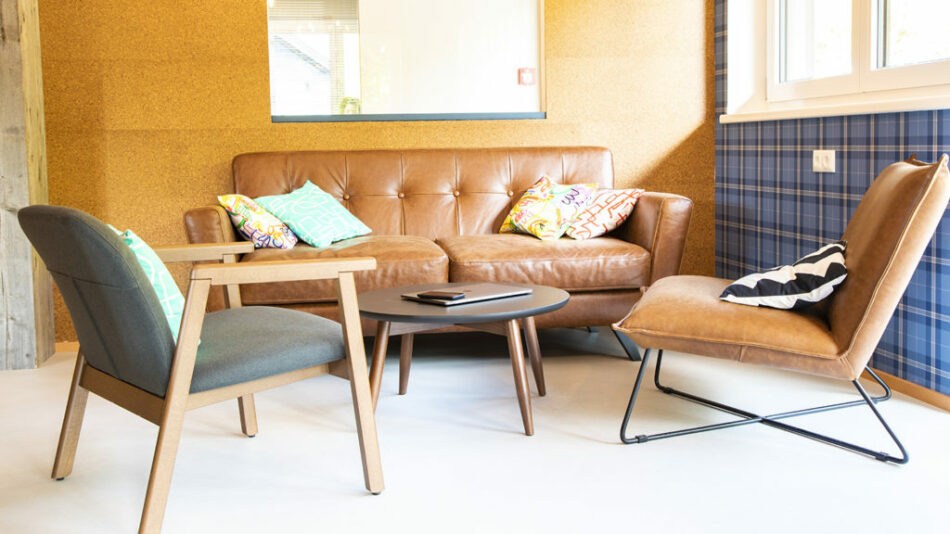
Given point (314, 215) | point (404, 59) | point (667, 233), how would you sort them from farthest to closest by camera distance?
point (404, 59) → point (314, 215) → point (667, 233)

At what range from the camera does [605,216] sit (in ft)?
12.0

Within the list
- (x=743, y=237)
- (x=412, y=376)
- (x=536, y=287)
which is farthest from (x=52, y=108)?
(x=743, y=237)

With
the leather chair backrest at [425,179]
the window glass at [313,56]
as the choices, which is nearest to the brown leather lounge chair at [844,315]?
the leather chair backrest at [425,179]

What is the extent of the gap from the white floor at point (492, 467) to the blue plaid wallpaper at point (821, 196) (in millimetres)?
238

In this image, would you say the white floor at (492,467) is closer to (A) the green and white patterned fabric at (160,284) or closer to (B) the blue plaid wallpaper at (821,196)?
(B) the blue plaid wallpaper at (821,196)

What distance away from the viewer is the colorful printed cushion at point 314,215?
3.52m

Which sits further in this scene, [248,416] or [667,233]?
[667,233]

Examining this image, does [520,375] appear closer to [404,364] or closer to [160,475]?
[404,364]

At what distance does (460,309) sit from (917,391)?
5.29 ft

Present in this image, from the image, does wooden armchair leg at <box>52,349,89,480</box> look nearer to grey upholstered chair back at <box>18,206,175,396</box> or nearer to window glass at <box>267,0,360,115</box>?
grey upholstered chair back at <box>18,206,175,396</box>

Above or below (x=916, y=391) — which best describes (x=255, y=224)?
above

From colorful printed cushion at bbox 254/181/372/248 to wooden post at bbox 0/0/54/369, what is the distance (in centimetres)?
95

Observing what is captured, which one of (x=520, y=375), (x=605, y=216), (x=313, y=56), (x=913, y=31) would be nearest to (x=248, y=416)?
(x=520, y=375)

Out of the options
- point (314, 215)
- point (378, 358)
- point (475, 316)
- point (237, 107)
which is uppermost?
point (237, 107)
